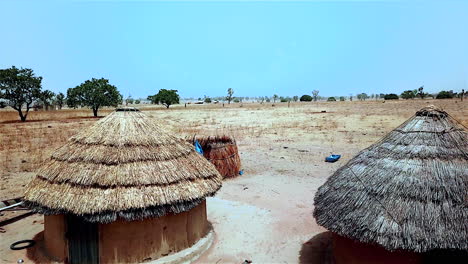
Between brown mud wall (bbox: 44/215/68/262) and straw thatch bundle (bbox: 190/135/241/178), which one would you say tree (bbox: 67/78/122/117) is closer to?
straw thatch bundle (bbox: 190/135/241/178)

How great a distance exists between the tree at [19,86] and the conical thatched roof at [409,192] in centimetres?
4368

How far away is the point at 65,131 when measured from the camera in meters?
30.5

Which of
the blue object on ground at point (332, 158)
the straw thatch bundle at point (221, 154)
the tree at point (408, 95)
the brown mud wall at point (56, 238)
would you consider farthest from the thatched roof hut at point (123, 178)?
the tree at point (408, 95)

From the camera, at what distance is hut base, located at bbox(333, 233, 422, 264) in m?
6.48

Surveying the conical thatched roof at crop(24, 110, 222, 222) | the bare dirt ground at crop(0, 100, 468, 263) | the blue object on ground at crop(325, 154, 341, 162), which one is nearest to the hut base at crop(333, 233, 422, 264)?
the bare dirt ground at crop(0, 100, 468, 263)

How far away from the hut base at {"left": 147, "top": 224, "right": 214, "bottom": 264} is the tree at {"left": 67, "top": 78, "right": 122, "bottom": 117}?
139 ft

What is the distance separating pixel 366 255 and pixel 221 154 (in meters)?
9.89

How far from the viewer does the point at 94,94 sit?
46.7m

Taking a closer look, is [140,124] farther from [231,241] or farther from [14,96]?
[14,96]

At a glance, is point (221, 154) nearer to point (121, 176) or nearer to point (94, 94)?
point (121, 176)

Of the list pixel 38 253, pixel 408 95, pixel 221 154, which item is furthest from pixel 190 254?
pixel 408 95

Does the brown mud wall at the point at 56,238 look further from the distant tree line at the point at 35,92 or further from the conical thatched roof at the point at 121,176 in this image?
the distant tree line at the point at 35,92

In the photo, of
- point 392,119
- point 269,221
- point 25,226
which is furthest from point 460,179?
point 392,119

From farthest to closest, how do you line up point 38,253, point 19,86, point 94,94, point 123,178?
point 94,94 < point 19,86 < point 38,253 < point 123,178
